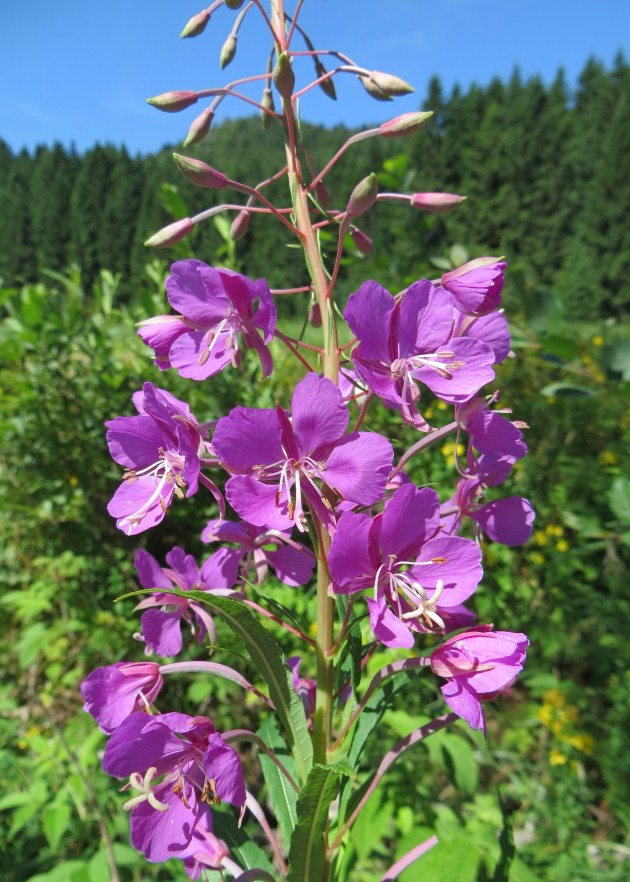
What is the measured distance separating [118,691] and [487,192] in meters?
41.3

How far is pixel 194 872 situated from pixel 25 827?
1.67 metres

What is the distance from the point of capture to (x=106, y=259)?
1801 inches

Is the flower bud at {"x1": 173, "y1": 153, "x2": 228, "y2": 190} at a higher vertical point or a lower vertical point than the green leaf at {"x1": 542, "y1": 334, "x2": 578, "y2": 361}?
higher

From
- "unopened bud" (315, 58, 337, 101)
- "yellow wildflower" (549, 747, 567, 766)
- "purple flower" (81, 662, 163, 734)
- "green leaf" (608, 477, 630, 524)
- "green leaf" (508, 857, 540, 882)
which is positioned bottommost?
"yellow wildflower" (549, 747, 567, 766)

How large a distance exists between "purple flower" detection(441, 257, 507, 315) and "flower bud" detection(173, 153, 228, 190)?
0.45 meters

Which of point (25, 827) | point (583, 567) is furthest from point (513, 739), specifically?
point (25, 827)

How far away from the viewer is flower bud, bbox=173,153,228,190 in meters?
1.15

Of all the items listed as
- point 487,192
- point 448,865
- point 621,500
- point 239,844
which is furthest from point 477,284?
point 487,192

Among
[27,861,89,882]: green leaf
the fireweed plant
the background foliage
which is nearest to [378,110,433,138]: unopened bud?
the fireweed plant

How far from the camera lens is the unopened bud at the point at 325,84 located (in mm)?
A: 1348

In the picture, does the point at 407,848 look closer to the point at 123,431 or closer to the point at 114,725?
Answer: the point at 114,725

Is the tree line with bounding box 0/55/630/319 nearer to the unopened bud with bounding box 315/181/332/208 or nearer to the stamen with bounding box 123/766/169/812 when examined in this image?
the unopened bud with bounding box 315/181/332/208

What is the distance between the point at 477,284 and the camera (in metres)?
1.12

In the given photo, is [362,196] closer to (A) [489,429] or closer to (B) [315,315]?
(B) [315,315]
